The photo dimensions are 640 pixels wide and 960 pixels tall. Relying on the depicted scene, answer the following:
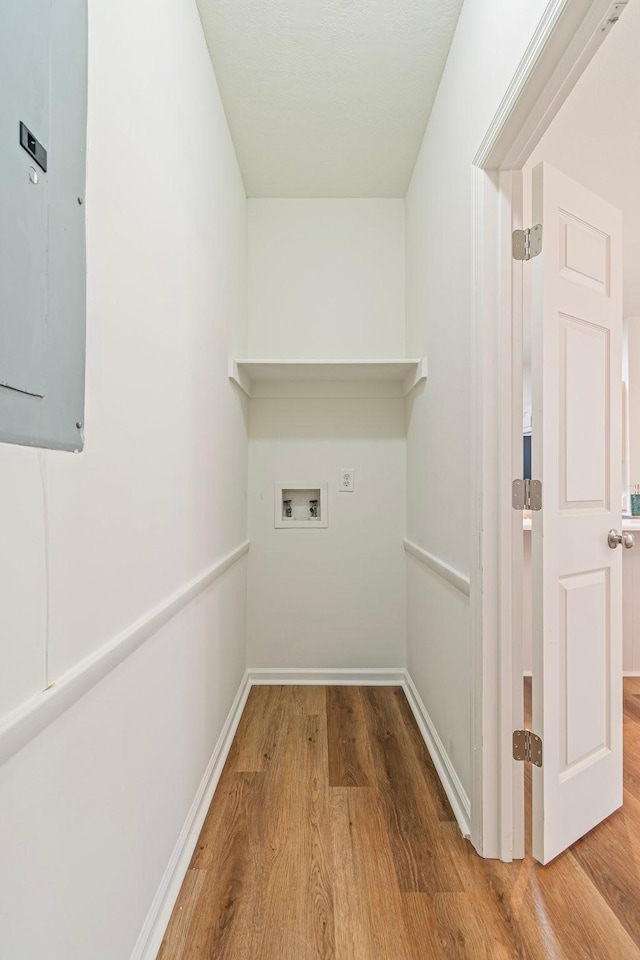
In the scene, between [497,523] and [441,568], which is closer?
[497,523]

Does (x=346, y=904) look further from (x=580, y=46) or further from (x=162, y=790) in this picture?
(x=580, y=46)

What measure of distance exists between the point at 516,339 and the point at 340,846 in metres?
1.67

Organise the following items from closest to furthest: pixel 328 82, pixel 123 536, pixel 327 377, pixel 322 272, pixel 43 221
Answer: pixel 43 221, pixel 123 536, pixel 328 82, pixel 327 377, pixel 322 272

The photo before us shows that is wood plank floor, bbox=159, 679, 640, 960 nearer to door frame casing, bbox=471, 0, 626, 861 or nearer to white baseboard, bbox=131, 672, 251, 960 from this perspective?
white baseboard, bbox=131, 672, 251, 960

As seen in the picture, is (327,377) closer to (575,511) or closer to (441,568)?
(441,568)

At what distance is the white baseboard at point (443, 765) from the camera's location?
155cm

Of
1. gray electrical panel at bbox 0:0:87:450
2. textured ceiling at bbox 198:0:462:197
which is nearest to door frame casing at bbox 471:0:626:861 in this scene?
textured ceiling at bbox 198:0:462:197

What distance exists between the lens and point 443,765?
183 centimetres

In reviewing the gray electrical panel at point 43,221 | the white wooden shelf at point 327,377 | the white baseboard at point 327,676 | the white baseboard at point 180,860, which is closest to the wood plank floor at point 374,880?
the white baseboard at point 180,860

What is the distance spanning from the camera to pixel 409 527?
8.67ft

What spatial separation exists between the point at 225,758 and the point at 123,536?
1.39 meters

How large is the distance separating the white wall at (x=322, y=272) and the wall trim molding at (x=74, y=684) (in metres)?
1.90

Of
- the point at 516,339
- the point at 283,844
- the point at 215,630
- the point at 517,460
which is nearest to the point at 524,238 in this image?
the point at 516,339

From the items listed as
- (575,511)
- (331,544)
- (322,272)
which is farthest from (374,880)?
(322,272)
